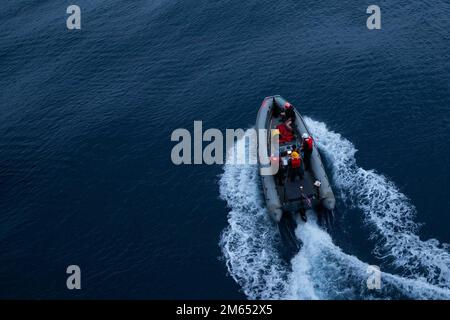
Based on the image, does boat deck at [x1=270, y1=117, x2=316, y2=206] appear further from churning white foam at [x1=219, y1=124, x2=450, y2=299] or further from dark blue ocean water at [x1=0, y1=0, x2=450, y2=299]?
dark blue ocean water at [x1=0, y1=0, x2=450, y2=299]

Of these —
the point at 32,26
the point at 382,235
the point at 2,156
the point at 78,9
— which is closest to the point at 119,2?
the point at 78,9

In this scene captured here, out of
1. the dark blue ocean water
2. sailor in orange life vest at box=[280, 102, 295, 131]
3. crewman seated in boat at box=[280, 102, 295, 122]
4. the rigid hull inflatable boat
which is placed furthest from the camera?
crewman seated in boat at box=[280, 102, 295, 122]

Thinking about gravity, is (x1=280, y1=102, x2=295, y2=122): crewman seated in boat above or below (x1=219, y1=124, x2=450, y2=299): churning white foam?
above

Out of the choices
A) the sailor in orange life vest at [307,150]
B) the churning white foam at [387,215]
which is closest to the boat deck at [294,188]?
the sailor in orange life vest at [307,150]

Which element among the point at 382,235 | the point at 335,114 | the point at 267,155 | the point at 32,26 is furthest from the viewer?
the point at 32,26

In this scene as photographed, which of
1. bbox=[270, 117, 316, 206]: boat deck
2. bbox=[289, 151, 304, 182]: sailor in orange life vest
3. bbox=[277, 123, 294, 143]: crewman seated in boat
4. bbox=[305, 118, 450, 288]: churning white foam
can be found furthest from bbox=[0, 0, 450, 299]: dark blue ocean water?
bbox=[277, 123, 294, 143]: crewman seated in boat

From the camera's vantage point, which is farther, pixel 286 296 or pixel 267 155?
pixel 267 155
